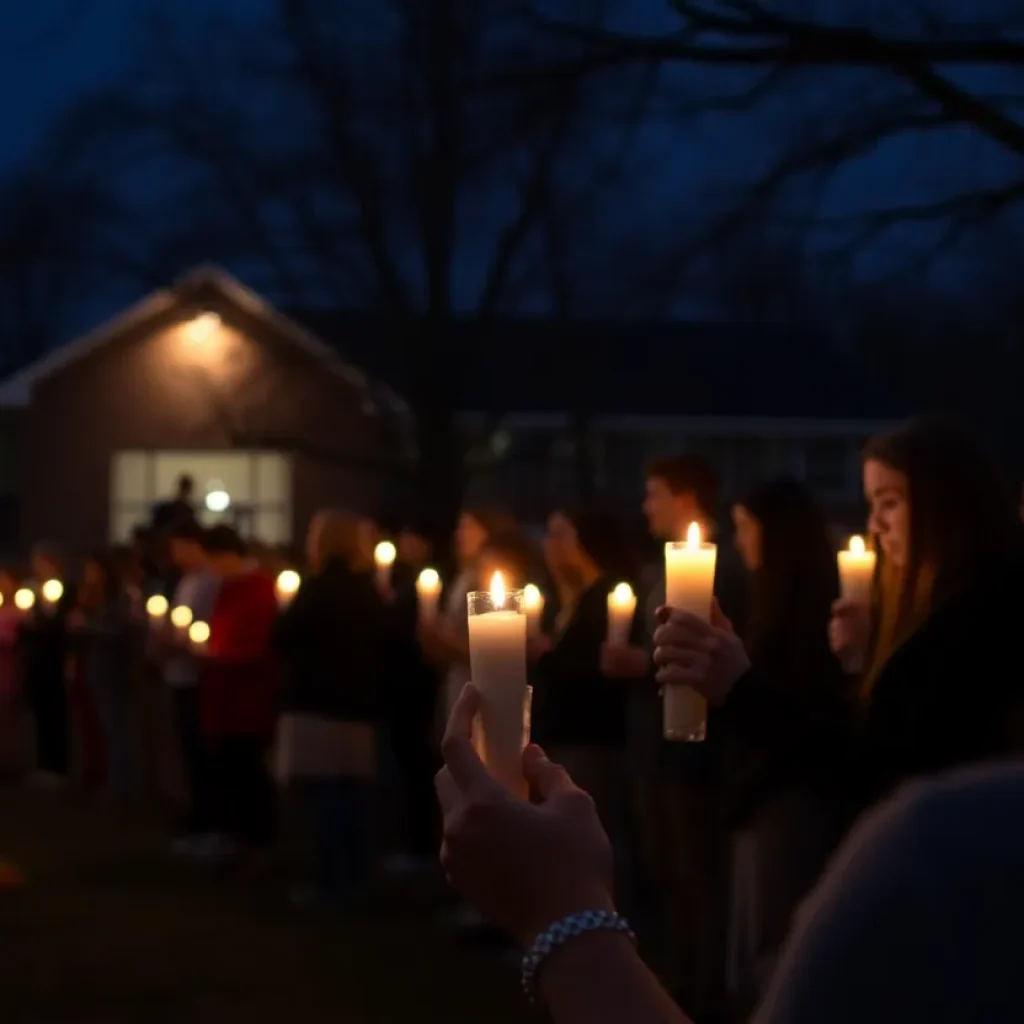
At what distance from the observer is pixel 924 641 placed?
12.3ft

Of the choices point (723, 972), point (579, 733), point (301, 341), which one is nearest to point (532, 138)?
point (579, 733)

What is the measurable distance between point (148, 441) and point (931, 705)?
34.5 m

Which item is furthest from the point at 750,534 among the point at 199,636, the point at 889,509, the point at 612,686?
the point at 199,636

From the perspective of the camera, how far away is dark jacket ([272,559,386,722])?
10.3 m

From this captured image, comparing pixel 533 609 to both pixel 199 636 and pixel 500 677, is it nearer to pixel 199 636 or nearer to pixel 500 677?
pixel 199 636

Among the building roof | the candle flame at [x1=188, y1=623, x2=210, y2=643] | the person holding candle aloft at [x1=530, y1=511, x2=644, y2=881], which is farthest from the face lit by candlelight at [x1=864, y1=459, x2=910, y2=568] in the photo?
the candle flame at [x1=188, y1=623, x2=210, y2=643]

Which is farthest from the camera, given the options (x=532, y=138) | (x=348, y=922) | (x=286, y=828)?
(x=286, y=828)

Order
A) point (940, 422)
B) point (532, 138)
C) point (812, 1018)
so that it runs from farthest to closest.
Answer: point (532, 138), point (940, 422), point (812, 1018)

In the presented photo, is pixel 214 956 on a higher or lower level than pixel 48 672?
lower

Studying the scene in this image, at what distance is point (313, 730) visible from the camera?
10.3 metres

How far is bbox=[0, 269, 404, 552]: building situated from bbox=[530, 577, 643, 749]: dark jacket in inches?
1012

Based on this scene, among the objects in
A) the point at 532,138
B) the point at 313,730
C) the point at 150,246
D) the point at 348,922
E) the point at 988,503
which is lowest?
the point at 348,922

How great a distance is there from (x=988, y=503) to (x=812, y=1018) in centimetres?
296

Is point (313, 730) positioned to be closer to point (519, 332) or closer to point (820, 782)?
point (820, 782)
